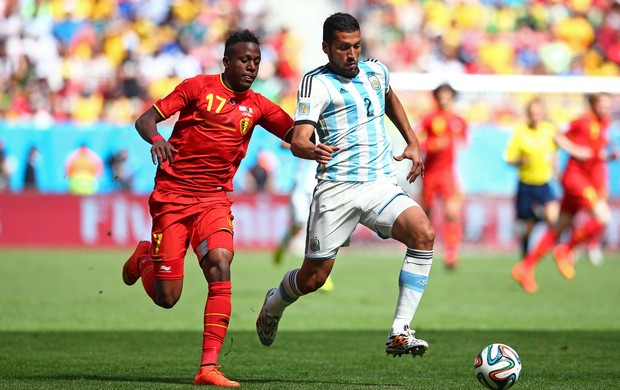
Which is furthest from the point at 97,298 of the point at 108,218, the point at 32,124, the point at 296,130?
the point at 32,124

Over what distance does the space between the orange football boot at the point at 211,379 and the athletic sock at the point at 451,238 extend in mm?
9987

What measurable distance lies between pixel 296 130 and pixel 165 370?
78.0 inches

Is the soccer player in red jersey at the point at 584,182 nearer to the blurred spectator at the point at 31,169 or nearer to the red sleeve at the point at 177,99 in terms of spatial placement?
the red sleeve at the point at 177,99

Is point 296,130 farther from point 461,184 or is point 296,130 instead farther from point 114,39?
point 114,39

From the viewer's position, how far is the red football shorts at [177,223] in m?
7.60

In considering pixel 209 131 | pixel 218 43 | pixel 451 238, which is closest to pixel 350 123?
pixel 209 131

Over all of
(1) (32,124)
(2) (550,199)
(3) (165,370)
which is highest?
(1) (32,124)

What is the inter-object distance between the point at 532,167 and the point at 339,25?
9951 millimetres

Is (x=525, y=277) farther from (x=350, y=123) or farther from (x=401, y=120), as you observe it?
(x=350, y=123)

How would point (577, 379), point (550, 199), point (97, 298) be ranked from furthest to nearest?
point (550, 199), point (97, 298), point (577, 379)

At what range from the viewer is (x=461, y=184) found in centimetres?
2259

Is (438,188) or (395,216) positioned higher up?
(438,188)

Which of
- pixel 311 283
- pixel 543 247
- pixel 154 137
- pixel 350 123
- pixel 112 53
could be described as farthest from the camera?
pixel 112 53

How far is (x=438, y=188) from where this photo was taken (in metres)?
17.2
